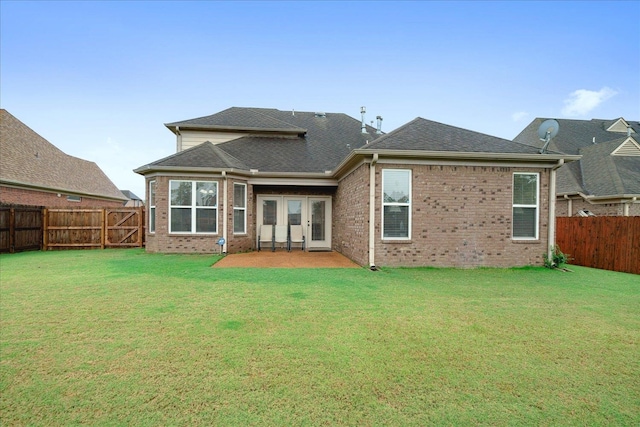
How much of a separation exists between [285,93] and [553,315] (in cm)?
1943

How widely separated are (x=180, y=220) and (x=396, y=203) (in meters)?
7.49

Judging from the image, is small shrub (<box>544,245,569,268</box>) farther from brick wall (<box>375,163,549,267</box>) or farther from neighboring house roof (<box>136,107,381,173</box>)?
neighboring house roof (<box>136,107,381,173</box>)

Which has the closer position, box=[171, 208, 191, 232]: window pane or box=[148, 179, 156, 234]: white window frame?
box=[171, 208, 191, 232]: window pane

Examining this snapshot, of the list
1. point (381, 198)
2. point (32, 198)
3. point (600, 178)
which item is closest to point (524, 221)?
point (381, 198)

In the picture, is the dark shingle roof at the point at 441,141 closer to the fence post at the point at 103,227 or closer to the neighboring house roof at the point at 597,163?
the neighboring house roof at the point at 597,163

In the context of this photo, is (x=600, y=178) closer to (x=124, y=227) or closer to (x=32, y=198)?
(x=124, y=227)

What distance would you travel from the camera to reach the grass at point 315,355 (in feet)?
7.52

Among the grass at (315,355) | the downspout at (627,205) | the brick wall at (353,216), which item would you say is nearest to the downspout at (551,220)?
the grass at (315,355)

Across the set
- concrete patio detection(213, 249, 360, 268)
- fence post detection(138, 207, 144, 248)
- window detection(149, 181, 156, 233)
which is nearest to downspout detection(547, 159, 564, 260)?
concrete patio detection(213, 249, 360, 268)

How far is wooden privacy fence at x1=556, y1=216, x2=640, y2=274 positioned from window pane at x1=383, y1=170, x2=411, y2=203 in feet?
21.3

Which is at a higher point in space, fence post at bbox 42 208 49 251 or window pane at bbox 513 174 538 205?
window pane at bbox 513 174 538 205

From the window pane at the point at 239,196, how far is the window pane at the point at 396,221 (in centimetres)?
589

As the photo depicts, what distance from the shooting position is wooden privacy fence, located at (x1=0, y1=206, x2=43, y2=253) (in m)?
11.9

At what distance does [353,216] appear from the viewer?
9.98 metres
